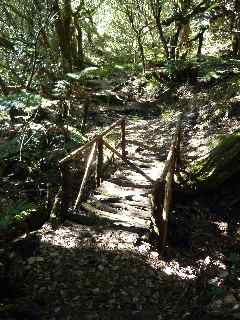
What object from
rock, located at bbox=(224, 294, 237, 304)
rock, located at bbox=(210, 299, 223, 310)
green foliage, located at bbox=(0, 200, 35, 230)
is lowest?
rock, located at bbox=(210, 299, 223, 310)

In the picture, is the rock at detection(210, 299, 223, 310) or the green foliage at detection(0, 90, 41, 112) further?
the green foliage at detection(0, 90, 41, 112)

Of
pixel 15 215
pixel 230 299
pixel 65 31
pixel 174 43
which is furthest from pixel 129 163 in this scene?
pixel 174 43

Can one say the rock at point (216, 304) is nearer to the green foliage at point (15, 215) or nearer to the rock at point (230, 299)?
the rock at point (230, 299)

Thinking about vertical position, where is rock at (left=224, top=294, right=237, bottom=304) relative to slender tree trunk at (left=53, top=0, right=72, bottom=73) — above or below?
below

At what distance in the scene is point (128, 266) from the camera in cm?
689

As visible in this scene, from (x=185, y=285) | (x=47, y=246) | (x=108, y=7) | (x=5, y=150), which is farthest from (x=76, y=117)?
(x=108, y=7)

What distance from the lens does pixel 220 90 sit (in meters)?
14.7

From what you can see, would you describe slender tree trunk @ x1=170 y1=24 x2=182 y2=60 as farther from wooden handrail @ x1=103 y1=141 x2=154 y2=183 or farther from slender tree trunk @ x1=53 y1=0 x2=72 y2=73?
wooden handrail @ x1=103 y1=141 x2=154 y2=183

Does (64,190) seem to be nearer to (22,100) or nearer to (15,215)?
(15,215)

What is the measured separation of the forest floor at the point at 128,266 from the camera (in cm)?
598

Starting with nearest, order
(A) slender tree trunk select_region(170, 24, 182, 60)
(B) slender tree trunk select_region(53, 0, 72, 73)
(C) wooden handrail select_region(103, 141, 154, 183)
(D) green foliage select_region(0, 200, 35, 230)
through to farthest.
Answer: (D) green foliage select_region(0, 200, 35, 230) < (C) wooden handrail select_region(103, 141, 154, 183) < (B) slender tree trunk select_region(53, 0, 72, 73) < (A) slender tree trunk select_region(170, 24, 182, 60)

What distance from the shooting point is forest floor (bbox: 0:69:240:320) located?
598 cm

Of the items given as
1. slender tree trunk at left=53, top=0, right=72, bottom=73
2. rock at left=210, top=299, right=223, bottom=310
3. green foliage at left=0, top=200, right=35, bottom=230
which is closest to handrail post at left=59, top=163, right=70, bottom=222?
green foliage at left=0, top=200, right=35, bottom=230

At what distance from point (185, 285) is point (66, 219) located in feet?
9.06
